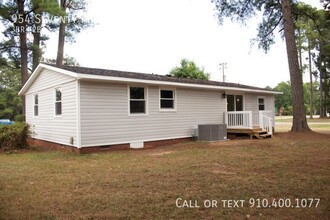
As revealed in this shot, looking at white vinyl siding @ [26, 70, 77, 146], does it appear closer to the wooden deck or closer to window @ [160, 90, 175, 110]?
window @ [160, 90, 175, 110]

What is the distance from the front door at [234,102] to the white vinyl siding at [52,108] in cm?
910

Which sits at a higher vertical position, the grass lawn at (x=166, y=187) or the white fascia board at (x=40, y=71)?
the white fascia board at (x=40, y=71)

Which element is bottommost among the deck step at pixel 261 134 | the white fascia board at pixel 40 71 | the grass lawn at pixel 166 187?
the grass lawn at pixel 166 187

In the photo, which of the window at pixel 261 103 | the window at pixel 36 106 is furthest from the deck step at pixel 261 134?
the window at pixel 36 106

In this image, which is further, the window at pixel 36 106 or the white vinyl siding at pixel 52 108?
the window at pixel 36 106

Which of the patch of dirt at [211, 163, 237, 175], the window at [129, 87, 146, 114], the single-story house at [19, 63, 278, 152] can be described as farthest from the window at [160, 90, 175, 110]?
the patch of dirt at [211, 163, 237, 175]

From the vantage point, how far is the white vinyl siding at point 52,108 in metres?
9.48

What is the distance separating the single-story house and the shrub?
0.76 meters

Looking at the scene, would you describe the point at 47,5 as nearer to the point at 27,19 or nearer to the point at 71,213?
the point at 27,19

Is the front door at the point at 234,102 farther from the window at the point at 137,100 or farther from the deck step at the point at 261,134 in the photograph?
the window at the point at 137,100

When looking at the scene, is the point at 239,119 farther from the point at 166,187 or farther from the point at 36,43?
the point at 36,43

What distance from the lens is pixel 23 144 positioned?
11188mm

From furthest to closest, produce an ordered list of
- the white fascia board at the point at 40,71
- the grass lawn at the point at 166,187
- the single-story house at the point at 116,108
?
the single-story house at the point at 116,108, the white fascia board at the point at 40,71, the grass lawn at the point at 166,187

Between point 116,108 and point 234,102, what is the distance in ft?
26.9
